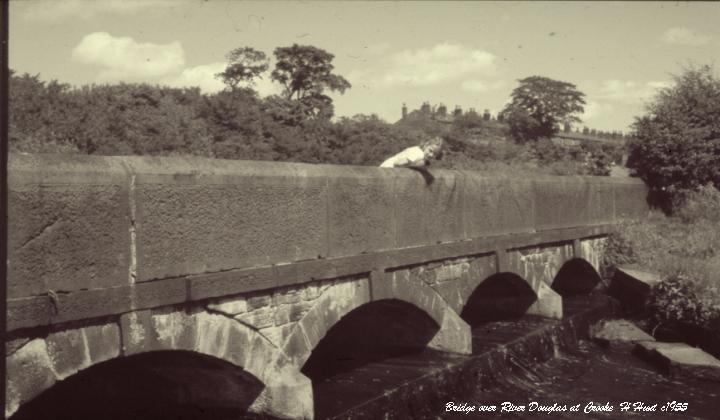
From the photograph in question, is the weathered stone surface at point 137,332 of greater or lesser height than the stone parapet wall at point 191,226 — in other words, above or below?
below

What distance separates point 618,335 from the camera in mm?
10203

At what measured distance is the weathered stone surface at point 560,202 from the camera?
1017 cm

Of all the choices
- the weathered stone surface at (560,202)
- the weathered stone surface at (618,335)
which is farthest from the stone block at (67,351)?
the weathered stone surface at (618,335)

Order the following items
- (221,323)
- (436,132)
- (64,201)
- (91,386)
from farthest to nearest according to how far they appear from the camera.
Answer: (436,132) < (91,386) < (221,323) < (64,201)

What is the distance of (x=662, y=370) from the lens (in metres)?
8.84

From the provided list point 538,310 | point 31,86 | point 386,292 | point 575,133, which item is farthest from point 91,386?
point 575,133

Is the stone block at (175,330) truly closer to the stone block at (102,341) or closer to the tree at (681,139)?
the stone block at (102,341)

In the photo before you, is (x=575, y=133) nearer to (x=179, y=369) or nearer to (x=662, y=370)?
(x=662, y=370)

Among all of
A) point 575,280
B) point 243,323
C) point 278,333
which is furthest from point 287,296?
point 575,280

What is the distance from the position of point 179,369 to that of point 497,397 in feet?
11.3

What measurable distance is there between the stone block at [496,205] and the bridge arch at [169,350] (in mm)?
3750

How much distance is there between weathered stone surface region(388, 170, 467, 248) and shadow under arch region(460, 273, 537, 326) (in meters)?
2.47

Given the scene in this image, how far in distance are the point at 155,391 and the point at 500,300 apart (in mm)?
6373

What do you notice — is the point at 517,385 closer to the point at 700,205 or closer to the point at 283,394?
the point at 283,394
